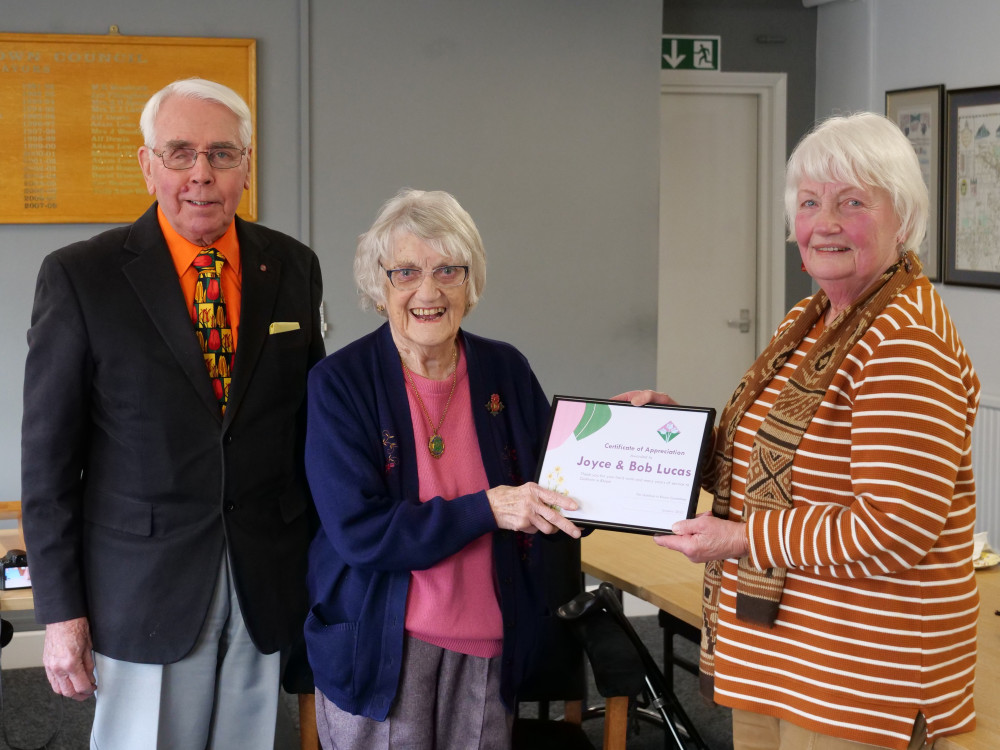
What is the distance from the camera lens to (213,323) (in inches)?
79.0

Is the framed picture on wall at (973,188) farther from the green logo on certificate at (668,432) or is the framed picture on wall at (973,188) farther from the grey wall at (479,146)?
the green logo on certificate at (668,432)

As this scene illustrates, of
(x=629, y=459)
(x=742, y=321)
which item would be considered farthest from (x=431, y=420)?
(x=742, y=321)

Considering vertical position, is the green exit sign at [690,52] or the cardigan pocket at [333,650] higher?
the green exit sign at [690,52]

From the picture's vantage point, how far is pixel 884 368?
153 centimetres

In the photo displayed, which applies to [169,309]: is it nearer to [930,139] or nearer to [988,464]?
[988,464]

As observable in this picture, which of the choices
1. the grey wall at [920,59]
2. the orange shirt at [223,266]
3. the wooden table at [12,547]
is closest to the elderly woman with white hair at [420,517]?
the orange shirt at [223,266]

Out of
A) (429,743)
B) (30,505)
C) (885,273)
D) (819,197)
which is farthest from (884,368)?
(30,505)

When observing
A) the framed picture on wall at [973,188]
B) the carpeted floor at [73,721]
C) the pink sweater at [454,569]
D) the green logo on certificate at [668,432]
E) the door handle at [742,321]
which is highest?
the framed picture on wall at [973,188]

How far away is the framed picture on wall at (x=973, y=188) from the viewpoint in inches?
185

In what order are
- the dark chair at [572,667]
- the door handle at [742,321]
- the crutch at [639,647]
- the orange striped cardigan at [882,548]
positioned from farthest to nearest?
the door handle at [742,321]
the crutch at [639,647]
the dark chair at [572,667]
the orange striped cardigan at [882,548]

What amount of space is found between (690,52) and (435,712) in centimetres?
452

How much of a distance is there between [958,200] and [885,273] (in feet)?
12.1

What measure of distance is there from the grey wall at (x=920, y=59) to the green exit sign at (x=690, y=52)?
0.65 meters

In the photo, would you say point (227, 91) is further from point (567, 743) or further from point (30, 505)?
point (567, 743)
